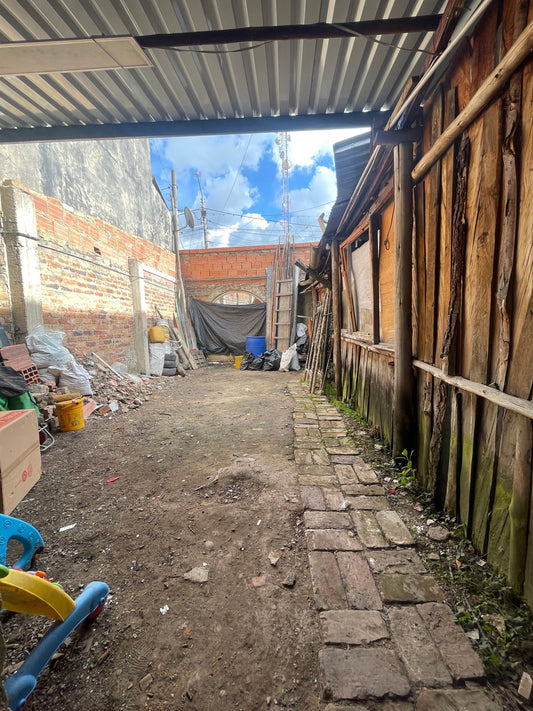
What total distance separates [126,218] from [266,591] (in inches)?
321

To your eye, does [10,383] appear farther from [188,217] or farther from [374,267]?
[188,217]

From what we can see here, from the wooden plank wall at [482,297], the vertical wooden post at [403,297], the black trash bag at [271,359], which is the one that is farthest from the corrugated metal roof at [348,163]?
the black trash bag at [271,359]

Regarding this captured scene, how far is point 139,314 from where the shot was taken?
Answer: 657 centimetres

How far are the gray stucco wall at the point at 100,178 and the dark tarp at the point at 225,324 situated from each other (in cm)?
259

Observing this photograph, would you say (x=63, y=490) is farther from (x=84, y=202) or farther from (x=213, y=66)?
(x=84, y=202)

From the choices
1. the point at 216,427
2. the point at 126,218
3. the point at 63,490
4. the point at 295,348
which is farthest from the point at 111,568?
the point at 126,218

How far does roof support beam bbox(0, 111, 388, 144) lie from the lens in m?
2.10

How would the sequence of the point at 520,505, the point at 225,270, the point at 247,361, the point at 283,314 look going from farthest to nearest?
the point at 225,270
the point at 283,314
the point at 247,361
the point at 520,505

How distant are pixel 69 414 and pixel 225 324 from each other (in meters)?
6.27

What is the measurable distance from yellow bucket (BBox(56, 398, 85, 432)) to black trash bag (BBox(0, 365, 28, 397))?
0.51 meters

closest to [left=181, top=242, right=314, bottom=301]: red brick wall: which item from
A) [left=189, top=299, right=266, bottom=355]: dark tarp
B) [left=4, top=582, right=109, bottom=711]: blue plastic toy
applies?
[left=189, top=299, right=266, bottom=355]: dark tarp

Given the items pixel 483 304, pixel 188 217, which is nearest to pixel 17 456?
pixel 483 304

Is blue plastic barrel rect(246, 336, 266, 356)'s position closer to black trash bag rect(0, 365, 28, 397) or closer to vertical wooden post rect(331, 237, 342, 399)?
vertical wooden post rect(331, 237, 342, 399)

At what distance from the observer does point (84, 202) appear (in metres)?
5.59
